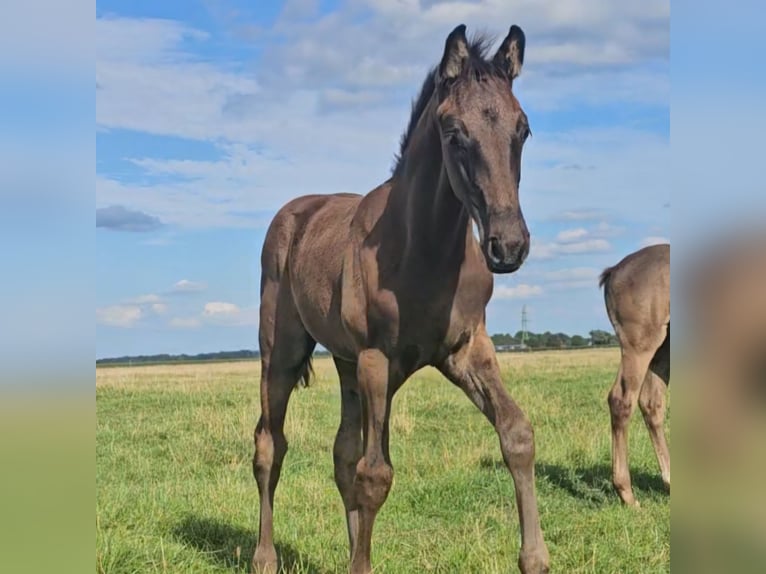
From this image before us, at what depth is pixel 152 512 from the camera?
5766 millimetres

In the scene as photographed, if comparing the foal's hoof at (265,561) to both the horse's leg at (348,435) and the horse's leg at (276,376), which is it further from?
the horse's leg at (348,435)

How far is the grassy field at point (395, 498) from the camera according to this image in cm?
477

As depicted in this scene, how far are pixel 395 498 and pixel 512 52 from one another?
4.33 meters

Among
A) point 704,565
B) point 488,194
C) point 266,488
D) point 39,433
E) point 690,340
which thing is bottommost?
point 266,488

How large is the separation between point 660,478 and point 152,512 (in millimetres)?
5198

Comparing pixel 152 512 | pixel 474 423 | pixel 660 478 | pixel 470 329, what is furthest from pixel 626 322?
pixel 152 512

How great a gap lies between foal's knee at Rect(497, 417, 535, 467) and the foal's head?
3.69 feet

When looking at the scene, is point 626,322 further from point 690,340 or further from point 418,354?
point 690,340

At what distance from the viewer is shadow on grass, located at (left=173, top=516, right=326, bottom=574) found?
4948 mm

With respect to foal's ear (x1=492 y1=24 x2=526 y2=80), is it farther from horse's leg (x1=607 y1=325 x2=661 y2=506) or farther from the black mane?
horse's leg (x1=607 y1=325 x2=661 y2=506)

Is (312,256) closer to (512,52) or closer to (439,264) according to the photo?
(439,264)

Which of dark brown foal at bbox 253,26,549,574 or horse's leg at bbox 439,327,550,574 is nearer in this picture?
dark brown foal at bbox 253,26,549,574

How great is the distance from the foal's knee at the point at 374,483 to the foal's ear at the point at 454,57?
1.97m

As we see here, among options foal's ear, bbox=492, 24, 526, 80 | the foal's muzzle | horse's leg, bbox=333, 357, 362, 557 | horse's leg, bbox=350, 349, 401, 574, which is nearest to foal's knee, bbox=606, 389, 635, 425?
horse's leg, bbox=333, 357, 362, 557
